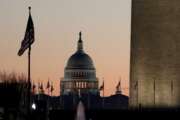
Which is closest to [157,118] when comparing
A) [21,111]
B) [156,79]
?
[156,79]

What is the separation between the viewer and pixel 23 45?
76.9m

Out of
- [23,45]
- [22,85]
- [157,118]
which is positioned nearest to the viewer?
[23,45]

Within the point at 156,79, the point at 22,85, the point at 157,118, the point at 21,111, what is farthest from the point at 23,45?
the point at 156,79

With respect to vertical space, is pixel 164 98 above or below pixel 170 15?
below

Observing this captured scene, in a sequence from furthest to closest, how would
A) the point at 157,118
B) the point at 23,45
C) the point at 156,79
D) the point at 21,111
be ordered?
the point at 156,79 < the point at 157,118 < the point at 21,111 < the point at 23,45

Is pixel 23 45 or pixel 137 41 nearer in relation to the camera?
pixel 23 45

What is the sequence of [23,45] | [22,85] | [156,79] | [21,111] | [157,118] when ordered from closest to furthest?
[23,45] < [21,111] < [22,85] < [157,118] < [156,79]

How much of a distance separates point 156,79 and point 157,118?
1191 cm

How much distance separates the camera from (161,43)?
412ft

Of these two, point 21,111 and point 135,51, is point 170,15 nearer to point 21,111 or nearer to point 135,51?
point 135,51

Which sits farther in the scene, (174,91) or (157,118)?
(174,91)

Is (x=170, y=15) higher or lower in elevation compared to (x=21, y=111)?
higher

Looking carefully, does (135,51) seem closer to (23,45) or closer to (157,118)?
(157,118)

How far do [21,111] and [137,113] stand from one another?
106 ft
